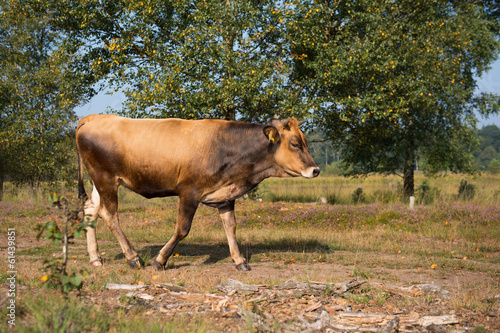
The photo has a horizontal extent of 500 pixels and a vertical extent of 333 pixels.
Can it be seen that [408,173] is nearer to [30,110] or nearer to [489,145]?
[30,110]

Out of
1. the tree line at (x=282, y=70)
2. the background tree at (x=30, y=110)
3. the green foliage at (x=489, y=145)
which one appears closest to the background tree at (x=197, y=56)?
the tree line at (x=282, y=70)

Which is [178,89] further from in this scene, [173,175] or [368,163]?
[368,163]

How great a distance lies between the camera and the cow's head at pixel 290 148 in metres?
8.10

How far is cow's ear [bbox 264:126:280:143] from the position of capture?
26.3ft

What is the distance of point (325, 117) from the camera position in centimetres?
1816

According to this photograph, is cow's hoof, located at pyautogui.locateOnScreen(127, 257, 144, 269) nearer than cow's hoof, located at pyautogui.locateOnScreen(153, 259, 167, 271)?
No

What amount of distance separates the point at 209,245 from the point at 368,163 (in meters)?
13.3

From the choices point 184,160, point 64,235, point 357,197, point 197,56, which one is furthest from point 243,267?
point 357,197

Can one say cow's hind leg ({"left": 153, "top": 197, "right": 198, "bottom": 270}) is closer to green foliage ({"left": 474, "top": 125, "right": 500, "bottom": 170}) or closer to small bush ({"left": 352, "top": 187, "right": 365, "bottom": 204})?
small bush ({"left": 352, "top": 187, "right": 365, "bottom": 204})

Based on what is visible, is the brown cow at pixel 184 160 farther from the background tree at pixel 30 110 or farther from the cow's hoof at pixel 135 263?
the background tree at pixel 30 110

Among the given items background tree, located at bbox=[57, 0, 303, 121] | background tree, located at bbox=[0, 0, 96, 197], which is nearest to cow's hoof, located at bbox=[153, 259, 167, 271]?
background tree, located at bbox=[57, 0, 303, 121]

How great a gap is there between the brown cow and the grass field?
1182mm

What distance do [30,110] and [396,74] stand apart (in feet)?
→ 55.6

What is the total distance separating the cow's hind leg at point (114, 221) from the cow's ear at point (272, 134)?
9.67 feet
